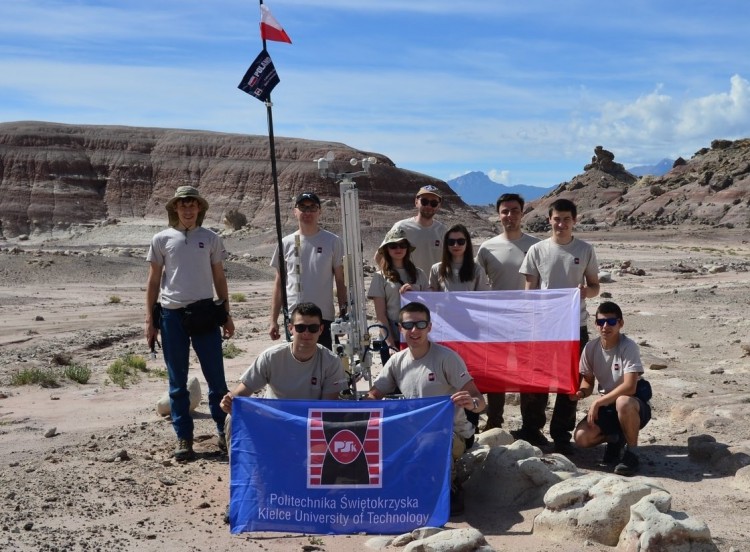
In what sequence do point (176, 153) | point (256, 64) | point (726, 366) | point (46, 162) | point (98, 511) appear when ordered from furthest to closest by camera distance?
point (176, 153) < point (46, 162) < point (726, 366) < point (256, 64) < point (98, 511)

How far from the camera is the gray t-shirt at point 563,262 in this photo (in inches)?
314

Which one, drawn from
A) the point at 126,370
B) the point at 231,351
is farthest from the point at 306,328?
the point at 231,351

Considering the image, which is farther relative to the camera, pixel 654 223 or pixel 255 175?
pixel 255 175

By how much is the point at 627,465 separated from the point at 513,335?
1492 millimetres

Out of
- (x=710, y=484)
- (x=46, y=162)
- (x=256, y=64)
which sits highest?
(x=46, y=162)

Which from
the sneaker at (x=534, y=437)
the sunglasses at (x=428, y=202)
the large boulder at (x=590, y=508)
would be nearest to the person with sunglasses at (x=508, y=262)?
the sneaker at (x=534, y=437)

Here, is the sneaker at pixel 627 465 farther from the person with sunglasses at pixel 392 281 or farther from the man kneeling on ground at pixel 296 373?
the man kneeling on ground at pixel 296 373

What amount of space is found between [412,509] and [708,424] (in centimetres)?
A: 414

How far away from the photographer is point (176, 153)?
119375 mm

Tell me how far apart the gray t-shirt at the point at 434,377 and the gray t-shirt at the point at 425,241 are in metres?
1.67

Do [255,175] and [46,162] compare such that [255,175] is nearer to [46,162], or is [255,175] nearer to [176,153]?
[176,153]

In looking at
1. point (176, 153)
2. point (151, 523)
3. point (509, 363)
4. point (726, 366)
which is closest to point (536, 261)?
point (509, 363)

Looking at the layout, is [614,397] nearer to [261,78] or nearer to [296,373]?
[296,373]

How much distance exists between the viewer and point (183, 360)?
7938 millimetres
